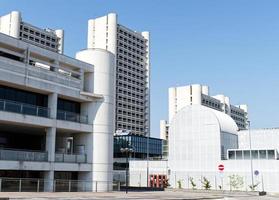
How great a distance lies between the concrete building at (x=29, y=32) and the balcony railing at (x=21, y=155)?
120511 mm

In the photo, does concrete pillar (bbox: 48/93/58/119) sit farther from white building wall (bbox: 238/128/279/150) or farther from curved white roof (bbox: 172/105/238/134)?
white building wall (bbox: 238/128/279/150)

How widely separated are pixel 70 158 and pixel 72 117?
4582mm

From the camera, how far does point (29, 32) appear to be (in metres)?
168

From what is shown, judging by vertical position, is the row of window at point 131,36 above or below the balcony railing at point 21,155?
above

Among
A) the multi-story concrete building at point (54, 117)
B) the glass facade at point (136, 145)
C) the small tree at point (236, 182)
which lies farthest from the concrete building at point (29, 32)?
the small tree at point (236, 182)

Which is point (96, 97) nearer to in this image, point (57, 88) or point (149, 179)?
point (57, 88)

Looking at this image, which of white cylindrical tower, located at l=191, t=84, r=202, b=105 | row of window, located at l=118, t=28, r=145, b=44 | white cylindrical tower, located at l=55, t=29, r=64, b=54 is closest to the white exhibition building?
row of window, located at l=118, t=28, r=145, b=44

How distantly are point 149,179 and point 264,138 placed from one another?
67.3ft

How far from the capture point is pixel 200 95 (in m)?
194

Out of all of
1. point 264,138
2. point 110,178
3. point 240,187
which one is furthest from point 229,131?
point 110,178

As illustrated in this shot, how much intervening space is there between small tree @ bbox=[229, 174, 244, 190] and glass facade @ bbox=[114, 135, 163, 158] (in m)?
86.1

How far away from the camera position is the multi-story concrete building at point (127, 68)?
180 meters

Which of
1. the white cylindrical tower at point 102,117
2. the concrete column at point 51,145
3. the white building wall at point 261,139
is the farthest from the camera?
the white building wall at point 261,139

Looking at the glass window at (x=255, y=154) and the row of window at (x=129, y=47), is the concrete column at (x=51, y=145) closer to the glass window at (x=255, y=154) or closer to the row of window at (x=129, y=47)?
the glass window at (x=255, y=154)
